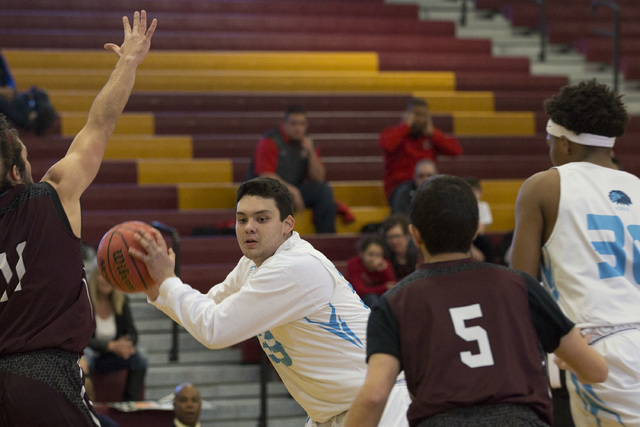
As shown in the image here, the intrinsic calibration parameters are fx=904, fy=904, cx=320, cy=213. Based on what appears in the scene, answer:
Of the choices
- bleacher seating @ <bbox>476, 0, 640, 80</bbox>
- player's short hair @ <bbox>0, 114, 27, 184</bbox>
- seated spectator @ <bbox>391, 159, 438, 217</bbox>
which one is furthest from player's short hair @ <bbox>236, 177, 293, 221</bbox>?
bleacher seating @ <bbox>476, 0, 640, 80</bbox>

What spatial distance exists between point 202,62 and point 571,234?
27.2 feet

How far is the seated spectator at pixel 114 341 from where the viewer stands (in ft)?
22.5

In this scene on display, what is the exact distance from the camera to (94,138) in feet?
11.4

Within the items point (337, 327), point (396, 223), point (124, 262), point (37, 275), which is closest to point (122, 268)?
point (124, 262)

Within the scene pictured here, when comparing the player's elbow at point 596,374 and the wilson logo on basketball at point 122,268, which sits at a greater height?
the wilson logo on basketball at point 122,268

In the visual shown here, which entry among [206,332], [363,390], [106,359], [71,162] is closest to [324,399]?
[206,332]

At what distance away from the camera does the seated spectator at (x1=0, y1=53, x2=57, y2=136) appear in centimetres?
888

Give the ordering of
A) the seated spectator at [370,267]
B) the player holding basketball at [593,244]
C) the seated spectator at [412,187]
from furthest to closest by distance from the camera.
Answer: the seated spectator at [412,187], the seated spectator at [370,267], the player holding basketball at [593,244]

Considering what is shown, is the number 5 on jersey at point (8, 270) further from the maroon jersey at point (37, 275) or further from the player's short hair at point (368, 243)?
the player's short hair at point (368, 243)

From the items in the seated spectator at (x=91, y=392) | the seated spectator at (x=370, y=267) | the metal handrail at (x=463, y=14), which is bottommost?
the seated spectator at (x=91, y=392)

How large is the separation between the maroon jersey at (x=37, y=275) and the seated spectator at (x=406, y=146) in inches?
234

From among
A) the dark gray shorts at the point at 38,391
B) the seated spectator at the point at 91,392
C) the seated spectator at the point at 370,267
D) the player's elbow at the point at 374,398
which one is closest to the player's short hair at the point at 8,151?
the dark gray shorts at the point at 38,391

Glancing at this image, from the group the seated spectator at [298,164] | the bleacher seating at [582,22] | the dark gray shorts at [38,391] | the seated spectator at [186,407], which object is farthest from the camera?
the bleacher seating at [582,22]

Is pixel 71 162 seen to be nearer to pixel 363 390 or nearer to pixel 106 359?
pixel 363 390
